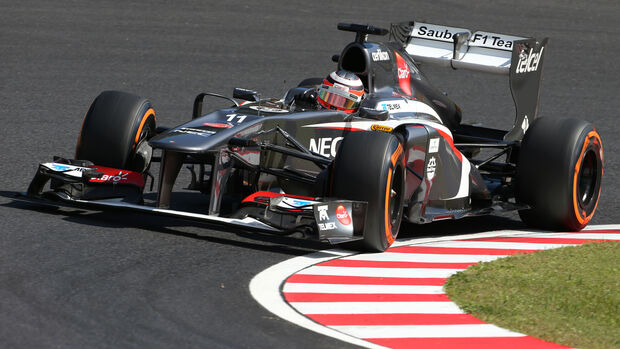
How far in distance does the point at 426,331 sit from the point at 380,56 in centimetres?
405

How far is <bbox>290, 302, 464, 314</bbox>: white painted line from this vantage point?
6.18m

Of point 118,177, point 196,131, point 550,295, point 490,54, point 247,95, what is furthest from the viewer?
point 490,54

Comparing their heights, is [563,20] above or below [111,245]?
above

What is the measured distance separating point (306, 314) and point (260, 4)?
16963 millimetres

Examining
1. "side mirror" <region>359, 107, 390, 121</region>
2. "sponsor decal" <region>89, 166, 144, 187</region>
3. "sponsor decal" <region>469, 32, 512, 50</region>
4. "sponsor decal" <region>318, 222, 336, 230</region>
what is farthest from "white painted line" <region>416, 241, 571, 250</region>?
"sponsor decal" <region>469, 32, 512, 50</region>

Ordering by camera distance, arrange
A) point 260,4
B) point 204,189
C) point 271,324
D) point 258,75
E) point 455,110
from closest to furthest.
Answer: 1. point 271,324
2. point 204,189
3. point 455,110
4. point 258,75
5. point 260,4

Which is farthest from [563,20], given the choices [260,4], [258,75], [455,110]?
[455,110]

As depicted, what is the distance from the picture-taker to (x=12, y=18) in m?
19.2

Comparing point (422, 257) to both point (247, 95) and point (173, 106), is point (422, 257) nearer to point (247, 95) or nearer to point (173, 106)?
point (247, 95)

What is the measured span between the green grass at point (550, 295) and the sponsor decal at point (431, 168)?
109cm

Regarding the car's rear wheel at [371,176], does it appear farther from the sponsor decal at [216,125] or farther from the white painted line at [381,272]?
the sponsor decal at [216,125]

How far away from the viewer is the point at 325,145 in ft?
28.2

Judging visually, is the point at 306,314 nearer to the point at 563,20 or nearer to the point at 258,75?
the point at 258,75

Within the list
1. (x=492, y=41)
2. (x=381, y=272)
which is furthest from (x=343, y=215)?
(x=492, y=41)
